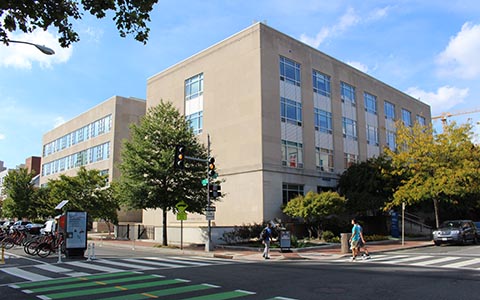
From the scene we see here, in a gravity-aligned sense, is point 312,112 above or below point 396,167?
above

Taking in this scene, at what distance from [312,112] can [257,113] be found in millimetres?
7071

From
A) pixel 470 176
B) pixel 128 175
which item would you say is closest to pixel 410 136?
pixel 470 176

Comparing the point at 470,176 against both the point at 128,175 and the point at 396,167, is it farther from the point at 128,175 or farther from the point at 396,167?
the point at 128,175

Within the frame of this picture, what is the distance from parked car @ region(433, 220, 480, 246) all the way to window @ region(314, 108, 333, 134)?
46.5ft

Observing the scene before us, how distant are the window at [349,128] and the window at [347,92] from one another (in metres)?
2.20

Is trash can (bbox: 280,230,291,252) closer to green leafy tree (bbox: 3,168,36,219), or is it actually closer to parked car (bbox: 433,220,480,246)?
parked car (bbox: 433,220,480,246)

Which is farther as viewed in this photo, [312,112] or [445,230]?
[312,112]

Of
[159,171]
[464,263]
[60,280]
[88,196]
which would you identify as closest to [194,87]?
[88,196]

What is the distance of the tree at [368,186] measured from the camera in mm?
32781

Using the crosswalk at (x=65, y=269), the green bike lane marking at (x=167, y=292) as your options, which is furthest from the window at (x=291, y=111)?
the green bike lane marking at (x=167, y=292)

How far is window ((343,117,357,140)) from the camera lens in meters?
40.7

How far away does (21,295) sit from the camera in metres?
9.18

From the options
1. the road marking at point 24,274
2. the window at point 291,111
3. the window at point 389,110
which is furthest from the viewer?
the window at point 389,110

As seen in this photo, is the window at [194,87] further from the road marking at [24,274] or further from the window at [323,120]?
the road marking at [24,274]
